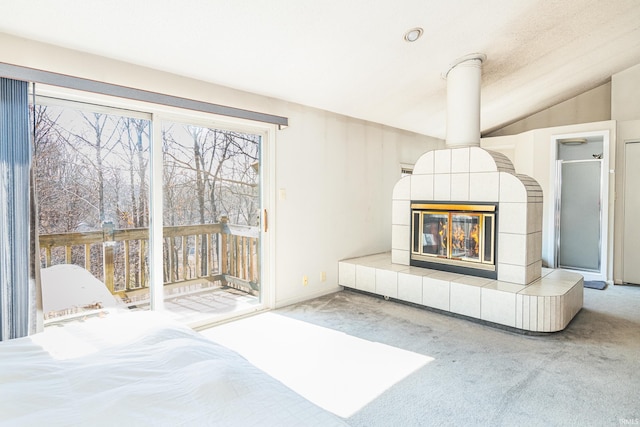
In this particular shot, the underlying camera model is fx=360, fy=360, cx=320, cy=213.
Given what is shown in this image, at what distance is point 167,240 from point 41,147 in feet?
3.58

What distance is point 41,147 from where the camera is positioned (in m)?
2.41

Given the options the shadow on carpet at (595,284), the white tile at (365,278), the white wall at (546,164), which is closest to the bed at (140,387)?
the white tile at (365,278)

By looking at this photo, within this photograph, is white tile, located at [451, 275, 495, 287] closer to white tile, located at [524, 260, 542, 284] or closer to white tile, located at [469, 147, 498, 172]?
white tile, located at [524, 260, 542, 284]

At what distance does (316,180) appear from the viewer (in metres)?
4.21

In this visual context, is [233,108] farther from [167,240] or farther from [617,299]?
[617,299]

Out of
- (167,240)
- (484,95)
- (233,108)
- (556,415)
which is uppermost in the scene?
(484,95)

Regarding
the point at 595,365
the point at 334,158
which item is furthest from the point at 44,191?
the point at 595,365

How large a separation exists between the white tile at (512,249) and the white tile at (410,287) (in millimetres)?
821

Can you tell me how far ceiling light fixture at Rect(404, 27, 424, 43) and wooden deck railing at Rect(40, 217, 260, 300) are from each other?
224 cm

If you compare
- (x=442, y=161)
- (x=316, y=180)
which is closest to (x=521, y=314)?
(x=442, y=161)

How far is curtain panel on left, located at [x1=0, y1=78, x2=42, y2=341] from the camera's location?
7.02ft

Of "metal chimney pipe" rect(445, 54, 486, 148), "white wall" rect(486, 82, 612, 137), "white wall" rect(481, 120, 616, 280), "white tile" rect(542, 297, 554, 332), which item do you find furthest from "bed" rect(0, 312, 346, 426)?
"white wall" rect(486, 82, 612, 137)

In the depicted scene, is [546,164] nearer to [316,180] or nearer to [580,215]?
[580,215]

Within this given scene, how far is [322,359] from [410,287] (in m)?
1.52
